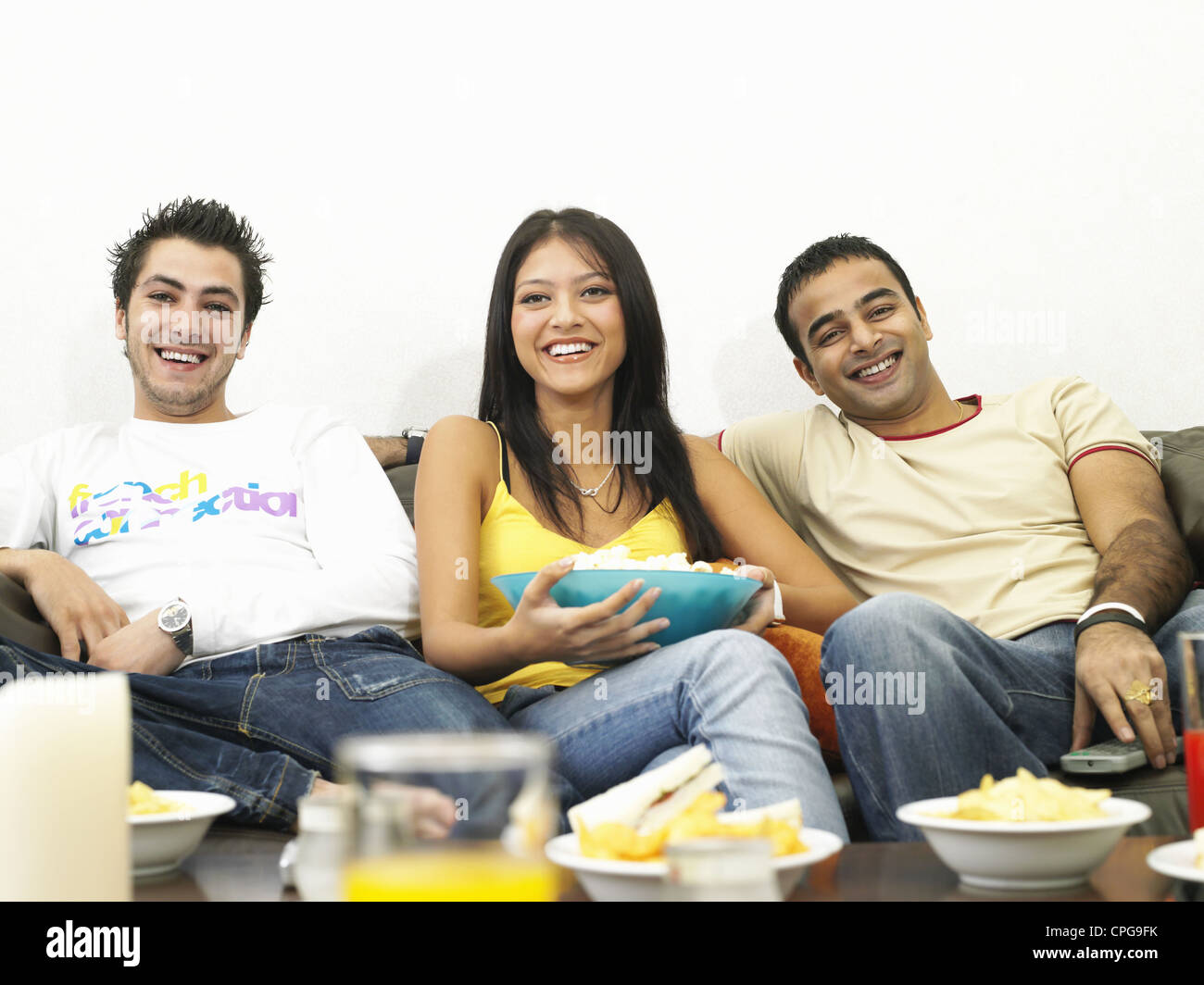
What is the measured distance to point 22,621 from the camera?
1649 mm

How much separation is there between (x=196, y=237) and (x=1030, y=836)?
182 centimetres

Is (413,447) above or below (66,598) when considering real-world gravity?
above

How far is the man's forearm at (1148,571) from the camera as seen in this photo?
175 centimetres

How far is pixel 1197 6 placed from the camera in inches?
105

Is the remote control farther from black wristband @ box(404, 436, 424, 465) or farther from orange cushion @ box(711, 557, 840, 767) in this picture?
black wristband @ box(404, 436, 424, 465)

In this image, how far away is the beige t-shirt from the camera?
6.47 feet

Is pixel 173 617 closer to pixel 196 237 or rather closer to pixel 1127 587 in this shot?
pixel 196 237

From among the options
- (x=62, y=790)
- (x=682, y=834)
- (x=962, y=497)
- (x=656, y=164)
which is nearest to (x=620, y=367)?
(x=962, y=497)

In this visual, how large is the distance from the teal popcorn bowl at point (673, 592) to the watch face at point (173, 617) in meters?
0.48

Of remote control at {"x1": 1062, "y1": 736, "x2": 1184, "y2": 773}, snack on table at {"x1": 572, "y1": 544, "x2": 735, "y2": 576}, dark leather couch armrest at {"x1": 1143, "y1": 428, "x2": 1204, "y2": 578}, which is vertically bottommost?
remote control at {"x1": 1062, "y1": 736, "x2": 1184, "y2": 773}

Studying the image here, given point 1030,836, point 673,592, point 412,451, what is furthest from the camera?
point 412,451

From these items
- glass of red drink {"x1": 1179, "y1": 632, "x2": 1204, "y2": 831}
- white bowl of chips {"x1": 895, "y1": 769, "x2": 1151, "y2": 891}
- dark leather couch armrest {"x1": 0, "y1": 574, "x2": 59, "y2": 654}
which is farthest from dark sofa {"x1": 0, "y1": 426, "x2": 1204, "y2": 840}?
white bowl of chips {"x1": 895, "y1": 769, "x2": 1151, "y2": 891}

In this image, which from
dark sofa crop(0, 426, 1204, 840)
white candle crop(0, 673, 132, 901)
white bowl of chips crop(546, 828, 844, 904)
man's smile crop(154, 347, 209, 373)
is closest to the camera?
white candle crop(0, 673, 132, 901)

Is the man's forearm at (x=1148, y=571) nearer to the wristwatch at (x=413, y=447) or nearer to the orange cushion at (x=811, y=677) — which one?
the orange cushion at (x=811, y=677)
